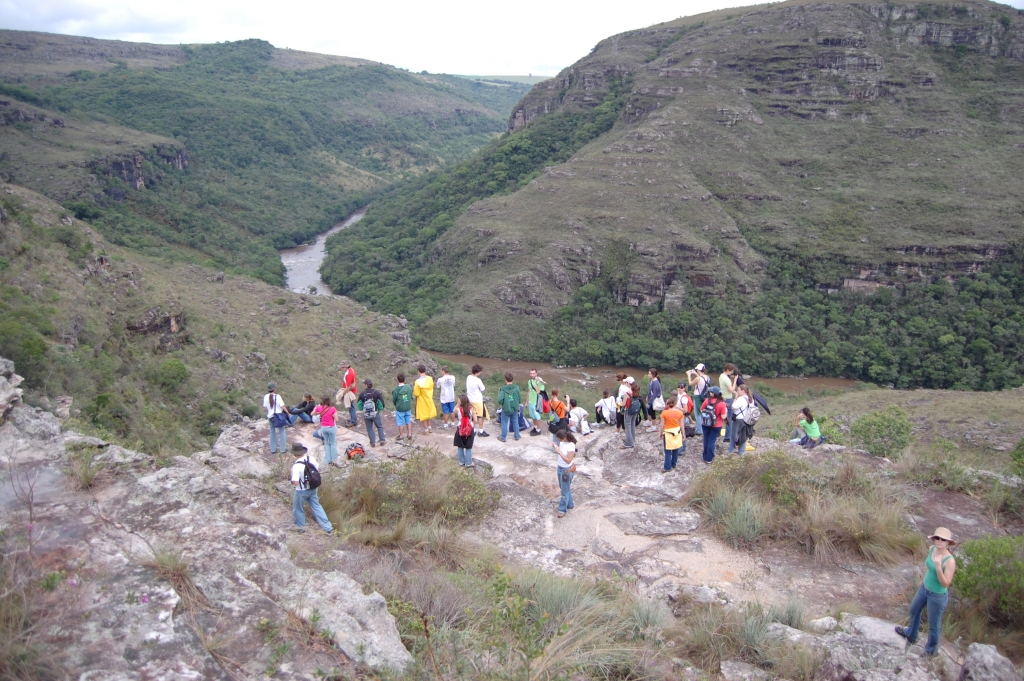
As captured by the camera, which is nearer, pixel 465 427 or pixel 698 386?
pixel 465 427

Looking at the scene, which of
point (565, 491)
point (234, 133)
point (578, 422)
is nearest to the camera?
point (565, 491)

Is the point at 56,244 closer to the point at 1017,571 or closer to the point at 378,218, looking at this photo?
the point at 1017,571

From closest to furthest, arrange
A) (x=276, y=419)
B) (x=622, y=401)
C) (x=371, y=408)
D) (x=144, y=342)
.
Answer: (x=276, y=419) → (x=371, y=408) → (x=622, y=401) → (x=144, y=342)

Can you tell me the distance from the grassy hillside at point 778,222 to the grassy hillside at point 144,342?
2386 cm

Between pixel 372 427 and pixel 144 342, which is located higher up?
pixel 372 427

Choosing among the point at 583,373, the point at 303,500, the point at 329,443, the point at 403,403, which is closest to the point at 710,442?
the point at 403,403

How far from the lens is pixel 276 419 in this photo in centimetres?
1150

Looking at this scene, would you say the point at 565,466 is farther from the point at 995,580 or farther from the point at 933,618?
the point at 995,580

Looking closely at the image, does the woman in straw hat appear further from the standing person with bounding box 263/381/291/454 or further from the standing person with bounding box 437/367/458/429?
the standing person with bounding box 263/381/291/454

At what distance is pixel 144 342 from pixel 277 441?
1408cm

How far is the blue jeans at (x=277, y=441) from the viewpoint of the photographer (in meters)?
11.7

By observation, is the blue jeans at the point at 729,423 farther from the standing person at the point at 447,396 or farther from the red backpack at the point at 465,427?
the standing person at the point at 447,396

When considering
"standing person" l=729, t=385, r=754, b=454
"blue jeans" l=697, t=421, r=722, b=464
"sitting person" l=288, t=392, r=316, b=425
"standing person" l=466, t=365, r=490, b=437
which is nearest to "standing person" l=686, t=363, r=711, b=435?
"standing person" l=729, t=385, r=754, b=454

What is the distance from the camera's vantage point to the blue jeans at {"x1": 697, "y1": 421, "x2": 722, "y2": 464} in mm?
10680
